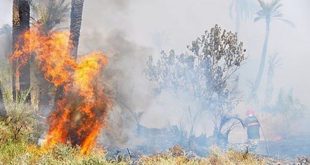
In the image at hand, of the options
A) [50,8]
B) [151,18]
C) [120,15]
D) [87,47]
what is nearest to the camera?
[50,8]

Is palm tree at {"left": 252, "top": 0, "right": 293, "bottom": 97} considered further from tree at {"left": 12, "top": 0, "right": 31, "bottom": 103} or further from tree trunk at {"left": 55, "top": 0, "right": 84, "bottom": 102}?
tree at {"left": 12, "top": 0, "right": 31, "bottom": 103}

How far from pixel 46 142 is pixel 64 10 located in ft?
54.0

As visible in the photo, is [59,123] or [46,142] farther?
[59,123]

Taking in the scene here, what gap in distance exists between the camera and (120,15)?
4400cm

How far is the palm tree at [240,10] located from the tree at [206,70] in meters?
31.2

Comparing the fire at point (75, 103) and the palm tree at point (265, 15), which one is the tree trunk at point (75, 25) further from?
the palm tree at point (265, 15)

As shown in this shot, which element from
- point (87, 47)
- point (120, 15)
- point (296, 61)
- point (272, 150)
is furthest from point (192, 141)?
point (296, 61)

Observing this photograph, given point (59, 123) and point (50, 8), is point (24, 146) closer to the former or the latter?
point (59, 123)

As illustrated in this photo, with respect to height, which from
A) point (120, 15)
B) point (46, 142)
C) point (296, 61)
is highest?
point (120, 15)

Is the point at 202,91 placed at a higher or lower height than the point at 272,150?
higher

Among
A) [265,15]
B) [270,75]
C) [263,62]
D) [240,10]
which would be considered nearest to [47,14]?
[265,15]

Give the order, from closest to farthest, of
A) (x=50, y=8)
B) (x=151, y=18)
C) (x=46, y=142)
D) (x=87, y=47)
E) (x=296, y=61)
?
1. (x=46, y=142)
2. (x=50, y=8)
3. (x=87, y=47)
4. (x=151, y=18)
5. (x=296, y=61)

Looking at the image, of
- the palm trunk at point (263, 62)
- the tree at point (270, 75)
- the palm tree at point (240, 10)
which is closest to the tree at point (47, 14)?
the tree at point (270, 75)

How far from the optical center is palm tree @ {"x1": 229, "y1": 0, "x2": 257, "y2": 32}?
5706 centimetres
